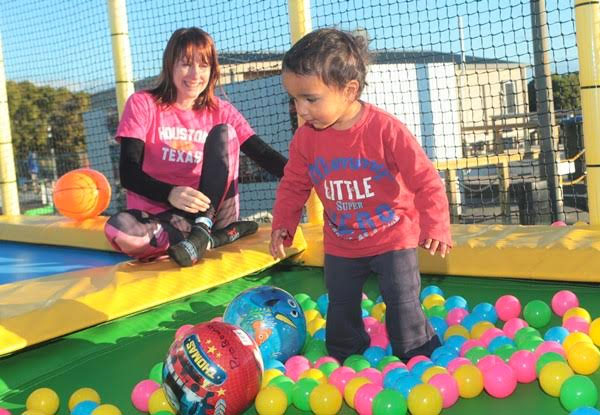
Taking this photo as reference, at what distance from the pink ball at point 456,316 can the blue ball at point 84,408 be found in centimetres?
127

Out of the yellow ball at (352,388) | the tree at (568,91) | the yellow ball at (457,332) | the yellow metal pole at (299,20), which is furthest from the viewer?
the tree at (568,91)

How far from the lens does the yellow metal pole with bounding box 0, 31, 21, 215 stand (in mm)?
5559

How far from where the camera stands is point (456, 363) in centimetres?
187

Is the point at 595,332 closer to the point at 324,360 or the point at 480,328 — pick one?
the point at 480,328

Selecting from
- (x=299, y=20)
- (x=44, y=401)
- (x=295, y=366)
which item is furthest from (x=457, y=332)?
(x=299, y=20)

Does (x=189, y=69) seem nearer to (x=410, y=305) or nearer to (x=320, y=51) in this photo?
(x=320, y=51)

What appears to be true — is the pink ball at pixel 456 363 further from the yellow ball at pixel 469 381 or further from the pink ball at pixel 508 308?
the pink ball at pixel 508 308

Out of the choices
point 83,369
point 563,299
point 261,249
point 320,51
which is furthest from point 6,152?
point 563,299

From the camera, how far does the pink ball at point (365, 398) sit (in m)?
1.74

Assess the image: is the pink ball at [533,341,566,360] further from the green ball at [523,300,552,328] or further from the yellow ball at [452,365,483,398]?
the green ball at [523,300,552,328]

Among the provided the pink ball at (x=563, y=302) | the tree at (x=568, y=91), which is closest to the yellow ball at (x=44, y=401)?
the pink ball at (x=563, y=302)

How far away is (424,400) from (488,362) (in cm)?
27

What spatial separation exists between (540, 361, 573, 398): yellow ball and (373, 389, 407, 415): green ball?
0.38 meters

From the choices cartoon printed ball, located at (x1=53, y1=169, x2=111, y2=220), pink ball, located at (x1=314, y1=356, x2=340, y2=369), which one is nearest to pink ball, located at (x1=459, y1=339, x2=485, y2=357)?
pink ball, located at (x1=314, y1=356, x2=340, y2=369)
